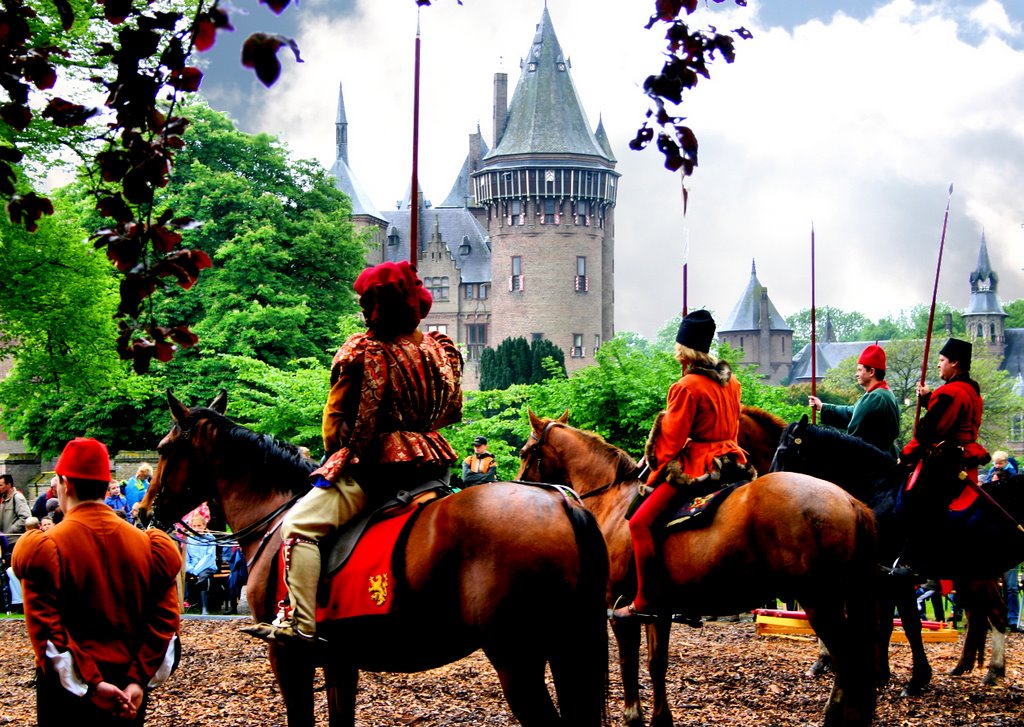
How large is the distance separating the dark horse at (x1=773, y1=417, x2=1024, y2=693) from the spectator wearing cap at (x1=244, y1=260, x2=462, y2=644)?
3523 millimetres

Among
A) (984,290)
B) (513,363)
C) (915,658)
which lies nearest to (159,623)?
(915,658)

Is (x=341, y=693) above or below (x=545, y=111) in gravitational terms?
below

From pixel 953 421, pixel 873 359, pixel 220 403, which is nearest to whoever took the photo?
pixel 220 403

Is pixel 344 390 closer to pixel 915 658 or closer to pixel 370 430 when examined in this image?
pixel 370 430

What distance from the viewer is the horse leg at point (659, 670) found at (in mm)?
7715

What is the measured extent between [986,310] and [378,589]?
12235 centimetres

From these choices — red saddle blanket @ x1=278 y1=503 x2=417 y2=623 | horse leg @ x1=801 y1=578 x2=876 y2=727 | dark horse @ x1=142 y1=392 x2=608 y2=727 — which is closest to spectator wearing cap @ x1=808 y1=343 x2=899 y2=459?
horse leg @ x1=801 y1=578 x2=876 y2=727

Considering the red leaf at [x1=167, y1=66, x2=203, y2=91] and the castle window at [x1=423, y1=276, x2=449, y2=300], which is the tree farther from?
the red leaf at [x1=167, y1=66, x2=203, y2=91]

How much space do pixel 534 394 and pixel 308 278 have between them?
2063 centimetres

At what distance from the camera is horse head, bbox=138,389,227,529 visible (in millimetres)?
6508

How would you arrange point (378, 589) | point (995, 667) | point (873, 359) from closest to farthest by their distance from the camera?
Result: point (378, 589) < point (873, 359) < point (995, 667)

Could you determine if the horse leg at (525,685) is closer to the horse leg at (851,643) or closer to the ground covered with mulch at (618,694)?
the horse leg at (851,643)

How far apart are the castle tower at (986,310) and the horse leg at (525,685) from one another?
11985 centimetres

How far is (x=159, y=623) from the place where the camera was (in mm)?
4961
